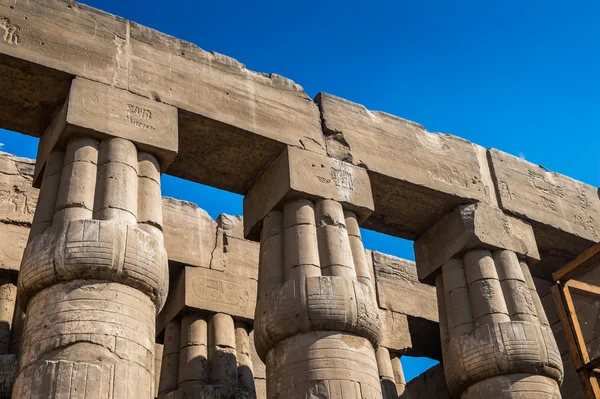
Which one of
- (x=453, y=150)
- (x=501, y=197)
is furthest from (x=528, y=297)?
(x=453, y=150)

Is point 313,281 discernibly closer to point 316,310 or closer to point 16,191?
point 316,310

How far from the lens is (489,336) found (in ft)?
31.6

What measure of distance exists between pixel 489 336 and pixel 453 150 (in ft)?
9.81

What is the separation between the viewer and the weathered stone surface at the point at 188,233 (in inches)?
493

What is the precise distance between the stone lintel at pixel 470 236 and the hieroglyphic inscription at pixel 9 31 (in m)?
6.08

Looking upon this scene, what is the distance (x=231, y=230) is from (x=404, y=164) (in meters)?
3.97

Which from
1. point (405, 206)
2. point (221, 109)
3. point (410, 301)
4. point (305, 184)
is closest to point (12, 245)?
point (221, 109)

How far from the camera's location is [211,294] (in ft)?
41.3

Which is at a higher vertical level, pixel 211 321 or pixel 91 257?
pixel 211 321

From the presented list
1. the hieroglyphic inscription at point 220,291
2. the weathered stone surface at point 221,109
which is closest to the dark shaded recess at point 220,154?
the weathered stone surface at point 221,109

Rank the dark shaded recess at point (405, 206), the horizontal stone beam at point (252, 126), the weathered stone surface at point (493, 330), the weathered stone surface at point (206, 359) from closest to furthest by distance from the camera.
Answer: the horizontal stone beam at point (252, 126)
the weathered stone surface at point (493, 330)
the dark shaded recess at point (405, 206)
the weathered stone surface at point (206, 359)

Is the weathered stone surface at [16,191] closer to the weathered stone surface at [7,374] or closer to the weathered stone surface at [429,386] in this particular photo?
the weathered stone surface at [7,374]

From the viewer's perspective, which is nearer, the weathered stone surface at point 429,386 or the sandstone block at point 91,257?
the sandstone block at point 91,257

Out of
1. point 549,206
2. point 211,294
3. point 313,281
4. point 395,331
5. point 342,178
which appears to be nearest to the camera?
point 313,281
